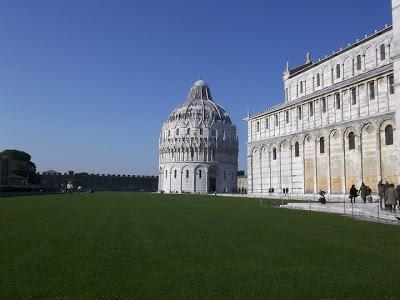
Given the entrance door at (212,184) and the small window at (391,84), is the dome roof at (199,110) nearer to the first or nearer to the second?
the entrance door at (212,184)

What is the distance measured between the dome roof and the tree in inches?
1514

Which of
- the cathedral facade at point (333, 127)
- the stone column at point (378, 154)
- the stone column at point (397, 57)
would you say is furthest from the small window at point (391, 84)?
the stone column at point (397, 57)

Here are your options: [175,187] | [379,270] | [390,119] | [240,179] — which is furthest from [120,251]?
[240,179]

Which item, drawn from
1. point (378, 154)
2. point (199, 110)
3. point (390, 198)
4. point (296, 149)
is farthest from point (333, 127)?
point (199, 110)

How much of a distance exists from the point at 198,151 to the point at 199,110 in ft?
40.9

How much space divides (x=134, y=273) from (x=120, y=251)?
2.27 m

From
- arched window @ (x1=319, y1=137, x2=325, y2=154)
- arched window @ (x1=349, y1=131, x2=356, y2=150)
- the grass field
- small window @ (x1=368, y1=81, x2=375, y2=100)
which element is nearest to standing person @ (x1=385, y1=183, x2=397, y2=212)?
the grass field

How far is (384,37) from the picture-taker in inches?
1563

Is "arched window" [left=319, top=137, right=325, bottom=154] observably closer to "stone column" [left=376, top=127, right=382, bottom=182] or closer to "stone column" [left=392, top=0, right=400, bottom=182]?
"stone column" [left=376, top=127, right=382, bottom=182]

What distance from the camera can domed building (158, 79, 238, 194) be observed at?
107938mm

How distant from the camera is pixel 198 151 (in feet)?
358

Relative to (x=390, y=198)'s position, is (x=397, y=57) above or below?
above

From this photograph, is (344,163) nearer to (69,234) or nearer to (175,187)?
(69,234)

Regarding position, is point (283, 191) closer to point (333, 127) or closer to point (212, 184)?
point (333, 127)
